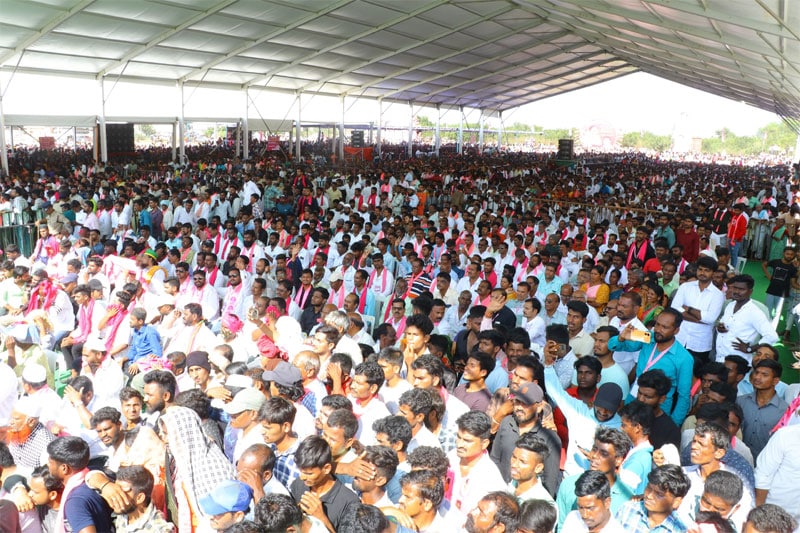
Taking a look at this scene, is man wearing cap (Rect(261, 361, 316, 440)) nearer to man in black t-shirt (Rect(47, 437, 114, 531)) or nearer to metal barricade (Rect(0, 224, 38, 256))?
man in black t-shirt (Rect(47, 437, 114, 531))

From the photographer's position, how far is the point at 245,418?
3.44 meters

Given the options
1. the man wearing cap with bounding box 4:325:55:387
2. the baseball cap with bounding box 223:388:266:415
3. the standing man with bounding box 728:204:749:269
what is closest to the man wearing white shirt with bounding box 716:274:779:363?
the baseball cap with bounding box 223:388:266:415

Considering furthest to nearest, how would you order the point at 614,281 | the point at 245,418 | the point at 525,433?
the point at 614,281
the point at 245,418
the point at 525,433

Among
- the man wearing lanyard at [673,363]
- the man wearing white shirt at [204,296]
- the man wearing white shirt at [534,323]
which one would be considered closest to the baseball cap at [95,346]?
the man wearing white shirt at [204,296]

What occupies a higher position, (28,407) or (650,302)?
(650,302)

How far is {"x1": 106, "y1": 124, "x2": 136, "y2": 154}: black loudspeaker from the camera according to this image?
19.2 metres

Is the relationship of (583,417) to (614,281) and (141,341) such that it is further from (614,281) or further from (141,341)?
(614,281)

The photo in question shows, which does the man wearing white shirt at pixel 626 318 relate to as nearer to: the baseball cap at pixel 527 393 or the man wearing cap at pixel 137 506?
the baseball cap at pixel 527 393

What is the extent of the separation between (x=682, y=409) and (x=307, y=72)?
1951cm

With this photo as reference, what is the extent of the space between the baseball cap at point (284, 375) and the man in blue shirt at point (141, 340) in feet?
4.44

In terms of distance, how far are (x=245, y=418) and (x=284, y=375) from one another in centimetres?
49

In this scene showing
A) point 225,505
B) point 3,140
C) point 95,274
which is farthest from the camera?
point 3,140

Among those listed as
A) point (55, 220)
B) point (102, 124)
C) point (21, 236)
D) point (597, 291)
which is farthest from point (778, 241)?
point (102, 124)

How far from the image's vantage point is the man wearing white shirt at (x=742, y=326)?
15.5 ft
